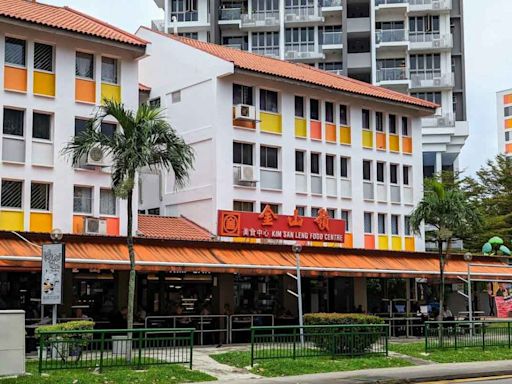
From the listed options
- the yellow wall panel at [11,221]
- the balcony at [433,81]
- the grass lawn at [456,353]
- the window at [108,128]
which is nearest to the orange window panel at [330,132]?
the window at [108,128]

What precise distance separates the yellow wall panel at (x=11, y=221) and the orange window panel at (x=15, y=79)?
439 centimetres

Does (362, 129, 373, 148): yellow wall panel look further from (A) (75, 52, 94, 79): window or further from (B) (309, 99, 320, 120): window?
(A) (75, 52, 94, 79): window

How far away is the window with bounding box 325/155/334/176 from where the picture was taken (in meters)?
40.0

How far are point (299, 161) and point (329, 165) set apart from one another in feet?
5.97

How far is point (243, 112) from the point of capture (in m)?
36.2

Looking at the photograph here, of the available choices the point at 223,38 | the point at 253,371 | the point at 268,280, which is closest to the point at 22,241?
the point at 253,371

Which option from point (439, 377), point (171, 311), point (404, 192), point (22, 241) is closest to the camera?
point (439, 377)

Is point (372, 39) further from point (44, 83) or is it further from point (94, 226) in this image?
point (94, 226)

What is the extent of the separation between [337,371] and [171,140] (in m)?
7.34

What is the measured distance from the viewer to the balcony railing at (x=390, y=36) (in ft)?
246

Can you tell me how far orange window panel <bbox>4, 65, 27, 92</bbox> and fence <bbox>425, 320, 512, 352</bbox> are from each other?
52.9 feet

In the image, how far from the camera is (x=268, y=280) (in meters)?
37.2

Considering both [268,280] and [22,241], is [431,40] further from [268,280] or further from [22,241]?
[22,241]

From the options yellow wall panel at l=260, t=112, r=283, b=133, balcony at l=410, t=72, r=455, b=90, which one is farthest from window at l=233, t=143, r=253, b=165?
balcony at l=410, t=72, r=455, b=90
